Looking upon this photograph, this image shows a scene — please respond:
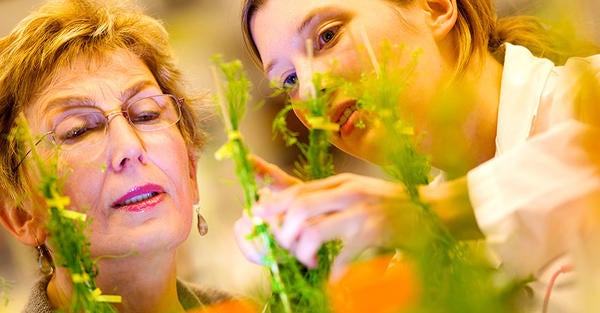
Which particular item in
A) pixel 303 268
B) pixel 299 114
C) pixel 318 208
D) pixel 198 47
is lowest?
pixel 198 47

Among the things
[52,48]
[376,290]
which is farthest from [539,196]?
[52,48]

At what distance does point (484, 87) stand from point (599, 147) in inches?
23.2

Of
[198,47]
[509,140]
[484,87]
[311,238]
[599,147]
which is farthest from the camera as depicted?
[198,47]

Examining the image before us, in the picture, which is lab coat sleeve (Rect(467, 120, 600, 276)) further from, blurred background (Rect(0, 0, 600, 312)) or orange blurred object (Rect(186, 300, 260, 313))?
blurred background (Rect(0, 0, 600, 312))

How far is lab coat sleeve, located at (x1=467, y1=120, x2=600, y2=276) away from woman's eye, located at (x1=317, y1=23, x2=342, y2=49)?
19.5 inches

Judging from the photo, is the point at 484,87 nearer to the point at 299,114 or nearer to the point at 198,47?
the point at 299,114

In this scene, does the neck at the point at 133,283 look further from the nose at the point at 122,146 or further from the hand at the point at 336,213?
the hand at the point at 336,213

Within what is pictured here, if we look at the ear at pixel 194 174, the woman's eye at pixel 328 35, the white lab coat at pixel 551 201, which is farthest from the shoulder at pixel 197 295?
the white lab coat at pixel 551 201

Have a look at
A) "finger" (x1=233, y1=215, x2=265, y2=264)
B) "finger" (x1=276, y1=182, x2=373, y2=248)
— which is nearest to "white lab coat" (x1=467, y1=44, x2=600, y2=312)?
"finger" (x1=276, y1=182, x2=373, y2=248)

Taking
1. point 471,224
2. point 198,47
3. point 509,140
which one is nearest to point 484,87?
point 509,140

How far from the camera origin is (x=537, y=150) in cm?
63

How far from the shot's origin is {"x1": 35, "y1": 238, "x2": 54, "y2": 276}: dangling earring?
1155 mm

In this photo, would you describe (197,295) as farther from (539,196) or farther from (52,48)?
(539,196)

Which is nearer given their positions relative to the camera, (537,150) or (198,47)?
Answer: (537,150)
